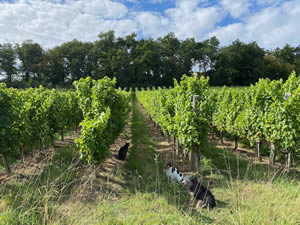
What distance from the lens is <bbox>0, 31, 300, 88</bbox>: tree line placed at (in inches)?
1960

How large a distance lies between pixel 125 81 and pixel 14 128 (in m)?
47.6

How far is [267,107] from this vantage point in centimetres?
604

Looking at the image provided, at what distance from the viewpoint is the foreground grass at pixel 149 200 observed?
2.22 m

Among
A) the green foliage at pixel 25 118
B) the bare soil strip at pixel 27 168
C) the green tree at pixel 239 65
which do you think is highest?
the green tree at pixel 239 65

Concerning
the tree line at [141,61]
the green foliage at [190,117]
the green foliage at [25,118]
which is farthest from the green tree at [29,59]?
the green foliage at [190,117]

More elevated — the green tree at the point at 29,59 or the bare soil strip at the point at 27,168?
the green tree at the point at 29,59

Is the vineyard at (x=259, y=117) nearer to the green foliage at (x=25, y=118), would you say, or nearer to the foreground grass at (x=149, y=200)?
the foreground grass at (x=149, y=200)

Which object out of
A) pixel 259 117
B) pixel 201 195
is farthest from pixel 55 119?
pixel 259 117

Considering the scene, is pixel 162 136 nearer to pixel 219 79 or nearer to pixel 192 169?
pixel 192 169

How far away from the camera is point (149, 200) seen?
11.4 ft

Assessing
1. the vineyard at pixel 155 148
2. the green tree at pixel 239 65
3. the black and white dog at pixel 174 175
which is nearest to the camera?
the vineyard at pixel 155 148

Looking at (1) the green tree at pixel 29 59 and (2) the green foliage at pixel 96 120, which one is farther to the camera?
(1) the green tree at pixel 29 59

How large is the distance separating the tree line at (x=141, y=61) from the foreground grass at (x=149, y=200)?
48212 mm

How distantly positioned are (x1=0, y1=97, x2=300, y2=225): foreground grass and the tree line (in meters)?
48.2
